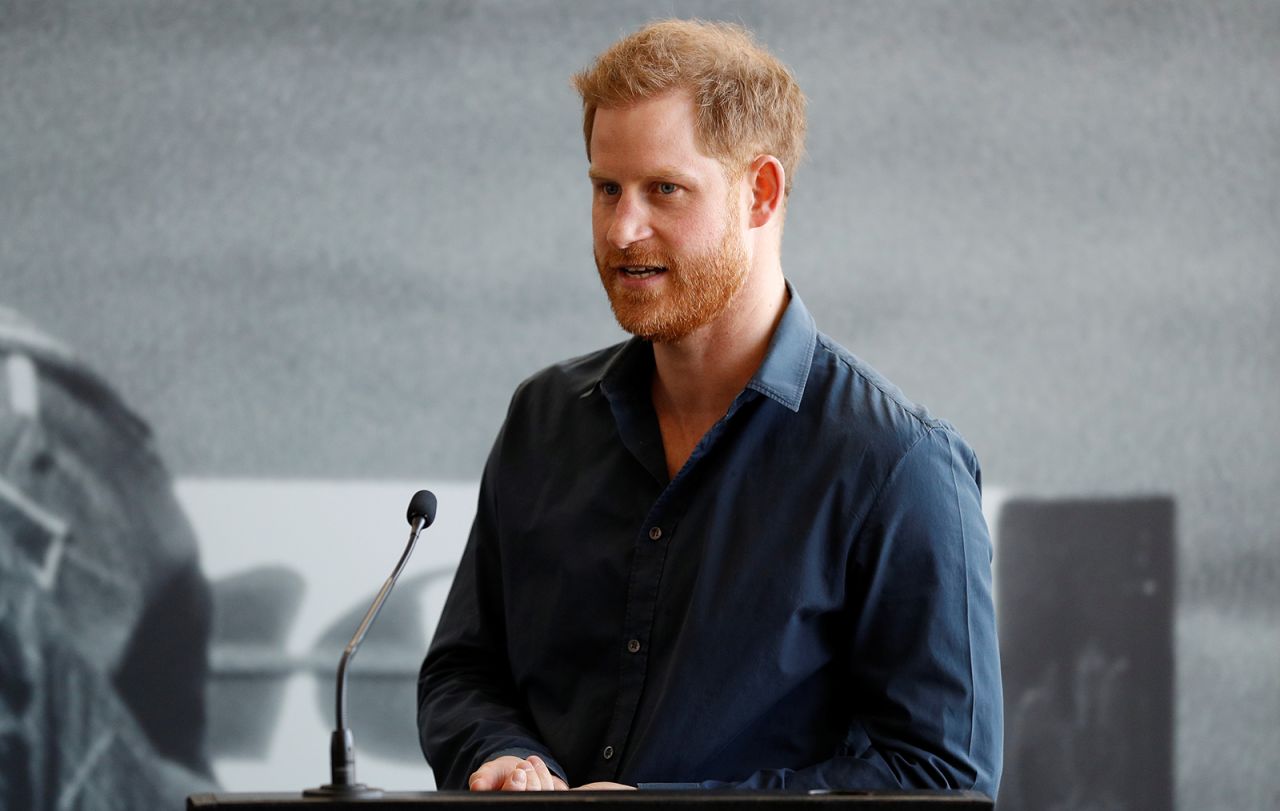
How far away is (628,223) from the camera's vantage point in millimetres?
1493

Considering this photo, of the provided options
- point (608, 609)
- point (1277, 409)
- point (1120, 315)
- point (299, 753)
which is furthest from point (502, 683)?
point (1277, 409)

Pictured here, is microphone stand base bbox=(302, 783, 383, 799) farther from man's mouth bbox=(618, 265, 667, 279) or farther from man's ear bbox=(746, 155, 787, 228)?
man's ear bbox=(746, 155, 787, 228)

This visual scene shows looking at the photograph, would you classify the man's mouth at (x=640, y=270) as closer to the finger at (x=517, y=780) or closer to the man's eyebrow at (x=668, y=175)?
the man's eyebrow at (x=668, y=175)

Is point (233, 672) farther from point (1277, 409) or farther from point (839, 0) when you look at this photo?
point (1277, 409)

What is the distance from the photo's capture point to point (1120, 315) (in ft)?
9.97

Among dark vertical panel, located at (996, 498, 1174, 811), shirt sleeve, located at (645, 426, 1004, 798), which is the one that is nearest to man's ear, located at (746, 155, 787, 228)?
shirt sleeve, located at (645, 426, 1004, 798)

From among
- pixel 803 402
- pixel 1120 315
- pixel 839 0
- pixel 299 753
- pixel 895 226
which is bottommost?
pixel 299 753

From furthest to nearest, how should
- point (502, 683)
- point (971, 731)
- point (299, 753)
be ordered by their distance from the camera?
point (299, 753), point (502, 683), point (971, 731)

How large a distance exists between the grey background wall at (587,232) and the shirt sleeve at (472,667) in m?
1.27

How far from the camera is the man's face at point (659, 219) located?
1.51m

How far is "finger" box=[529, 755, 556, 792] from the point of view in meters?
1.41

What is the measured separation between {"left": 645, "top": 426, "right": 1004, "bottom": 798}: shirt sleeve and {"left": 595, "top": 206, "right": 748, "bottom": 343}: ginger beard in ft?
0.92

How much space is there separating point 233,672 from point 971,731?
6.38ft

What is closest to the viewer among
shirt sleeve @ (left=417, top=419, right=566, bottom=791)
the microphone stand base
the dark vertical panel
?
the microphone stand base
